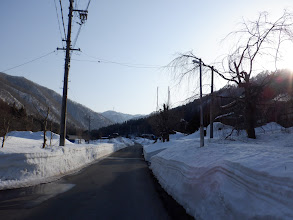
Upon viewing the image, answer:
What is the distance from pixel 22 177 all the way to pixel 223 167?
24.7 feet

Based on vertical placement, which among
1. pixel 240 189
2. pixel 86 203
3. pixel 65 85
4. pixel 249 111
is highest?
pixel 65 85

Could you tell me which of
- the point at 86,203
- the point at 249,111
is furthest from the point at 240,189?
the point at 249,111

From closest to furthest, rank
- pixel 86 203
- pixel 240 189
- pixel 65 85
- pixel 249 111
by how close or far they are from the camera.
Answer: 1. pixel 240 189
2. pixel 86 203
3. pixel 249 111
4. pixel 65 85


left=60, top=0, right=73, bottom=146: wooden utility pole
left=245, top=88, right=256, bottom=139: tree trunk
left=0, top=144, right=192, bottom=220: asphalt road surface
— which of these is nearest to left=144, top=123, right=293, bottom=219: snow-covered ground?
left=0, top=144, right=192, bottom=220: asphalt road surface

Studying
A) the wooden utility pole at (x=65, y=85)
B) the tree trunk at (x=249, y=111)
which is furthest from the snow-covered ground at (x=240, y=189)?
the wooden utility pole at (x=65, y=85)

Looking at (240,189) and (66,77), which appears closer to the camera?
(240,189)

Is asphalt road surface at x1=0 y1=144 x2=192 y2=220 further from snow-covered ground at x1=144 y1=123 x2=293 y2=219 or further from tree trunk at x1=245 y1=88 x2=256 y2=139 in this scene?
tree trunk at x1=245 y1=88 x2=256 y2=139

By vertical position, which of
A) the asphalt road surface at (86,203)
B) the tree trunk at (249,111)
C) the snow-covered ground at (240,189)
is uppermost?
the tree trunk at (249,111)

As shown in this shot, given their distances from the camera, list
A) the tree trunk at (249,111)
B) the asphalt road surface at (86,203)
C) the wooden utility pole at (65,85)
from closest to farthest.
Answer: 1. the asphalt road surface at (86,203)
2. the tree trunk at (249,111)
3. the wooden utility pole at (65,85)

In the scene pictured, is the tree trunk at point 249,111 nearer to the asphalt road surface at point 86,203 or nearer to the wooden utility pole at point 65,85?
the asphalt road surface at point 86,203

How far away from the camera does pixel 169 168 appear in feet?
33.4

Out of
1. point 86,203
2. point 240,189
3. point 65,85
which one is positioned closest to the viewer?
point 240,189

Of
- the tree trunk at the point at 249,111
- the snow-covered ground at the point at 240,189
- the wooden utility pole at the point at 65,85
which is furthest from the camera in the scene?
the wooden utility pole at the point at 65,85

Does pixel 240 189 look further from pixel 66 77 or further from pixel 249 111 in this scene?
pixel 66 77
